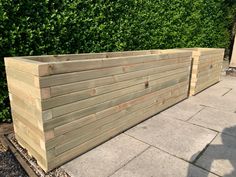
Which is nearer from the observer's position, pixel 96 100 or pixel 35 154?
pixel 35 154

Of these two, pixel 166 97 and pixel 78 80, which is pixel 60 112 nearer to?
pixel 78 80

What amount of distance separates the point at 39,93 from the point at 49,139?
59 cm

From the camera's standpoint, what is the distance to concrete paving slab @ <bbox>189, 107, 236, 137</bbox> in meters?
3.95

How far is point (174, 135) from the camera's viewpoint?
3.63 meters

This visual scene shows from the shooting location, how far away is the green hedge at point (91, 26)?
11.5ft

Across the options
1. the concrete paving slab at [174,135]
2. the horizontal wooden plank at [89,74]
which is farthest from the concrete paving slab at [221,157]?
the horizontal wooden plank at [89,74]

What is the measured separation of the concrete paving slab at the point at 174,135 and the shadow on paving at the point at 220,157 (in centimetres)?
10

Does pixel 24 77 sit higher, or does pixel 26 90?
pixel 24 77

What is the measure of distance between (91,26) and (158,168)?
316cm

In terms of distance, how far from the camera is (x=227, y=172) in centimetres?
269

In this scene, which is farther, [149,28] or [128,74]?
[149,28]

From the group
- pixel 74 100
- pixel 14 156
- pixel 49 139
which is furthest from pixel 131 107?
pixel 14 156

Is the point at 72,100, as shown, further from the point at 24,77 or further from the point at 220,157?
the point at 220,157

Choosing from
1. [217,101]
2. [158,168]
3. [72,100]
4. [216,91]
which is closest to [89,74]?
[72,100]
